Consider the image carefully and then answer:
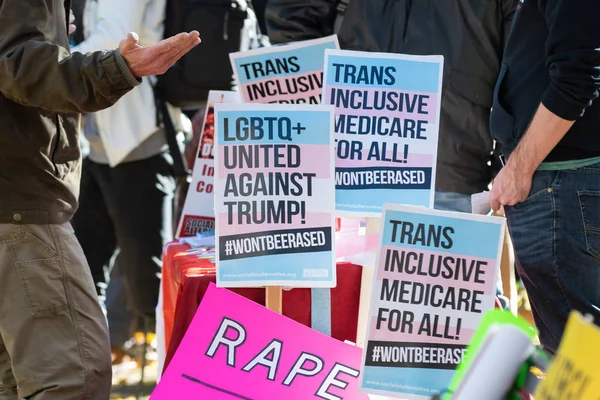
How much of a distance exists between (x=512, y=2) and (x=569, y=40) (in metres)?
0.95

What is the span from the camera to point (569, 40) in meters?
2.05

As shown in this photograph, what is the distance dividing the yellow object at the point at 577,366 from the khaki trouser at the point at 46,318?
1.58 metres

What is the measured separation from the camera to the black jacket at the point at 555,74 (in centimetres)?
204

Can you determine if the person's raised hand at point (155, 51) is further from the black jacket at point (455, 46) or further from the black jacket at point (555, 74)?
the black jacket at point (455, 46)

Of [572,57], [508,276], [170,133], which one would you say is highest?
[572,57]

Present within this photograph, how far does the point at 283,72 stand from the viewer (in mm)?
2656

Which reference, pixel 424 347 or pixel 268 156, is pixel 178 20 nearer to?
pixel 268 156

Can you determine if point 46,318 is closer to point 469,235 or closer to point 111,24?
point 469,235

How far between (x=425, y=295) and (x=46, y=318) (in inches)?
39.3

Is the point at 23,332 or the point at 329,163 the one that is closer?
the point at 329,163

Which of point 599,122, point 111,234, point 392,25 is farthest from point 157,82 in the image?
point 599,122

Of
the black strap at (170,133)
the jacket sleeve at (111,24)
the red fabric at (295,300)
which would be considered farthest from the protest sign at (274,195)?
the black strap at (170,133)

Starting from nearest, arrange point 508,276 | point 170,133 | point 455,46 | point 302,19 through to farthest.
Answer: point 455,46
point 302,19
point 508,276
point 170,133

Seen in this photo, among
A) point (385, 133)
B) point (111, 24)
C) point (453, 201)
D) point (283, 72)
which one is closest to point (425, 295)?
point (385, 133)
